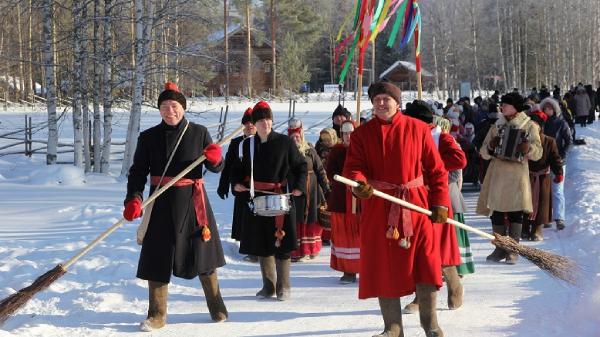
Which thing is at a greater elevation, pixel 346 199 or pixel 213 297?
pixel 346 199

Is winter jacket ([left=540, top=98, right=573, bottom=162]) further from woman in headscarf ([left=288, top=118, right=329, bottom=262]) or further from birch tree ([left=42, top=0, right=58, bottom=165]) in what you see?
birch tree ([left=42, top=0, right=58, bottom=165])

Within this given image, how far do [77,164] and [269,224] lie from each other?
481 inches

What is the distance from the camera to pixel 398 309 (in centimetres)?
514

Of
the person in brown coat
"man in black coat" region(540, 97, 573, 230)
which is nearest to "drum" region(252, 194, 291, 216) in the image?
the person in brown coat

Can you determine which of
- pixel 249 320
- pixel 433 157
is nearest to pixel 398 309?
pixel 433 157

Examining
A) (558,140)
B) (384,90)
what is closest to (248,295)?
(384,90)

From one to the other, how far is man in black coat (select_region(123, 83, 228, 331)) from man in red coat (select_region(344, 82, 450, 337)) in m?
1.20

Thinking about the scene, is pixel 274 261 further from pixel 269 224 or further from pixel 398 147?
pixel 398 147

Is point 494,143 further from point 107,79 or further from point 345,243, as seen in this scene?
point 107,79

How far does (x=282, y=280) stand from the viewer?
6832 millimetres

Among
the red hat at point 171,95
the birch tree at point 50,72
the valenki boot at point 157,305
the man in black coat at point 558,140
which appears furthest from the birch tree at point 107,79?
the valenki boot at point 157,305

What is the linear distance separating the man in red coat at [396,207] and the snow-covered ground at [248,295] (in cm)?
73

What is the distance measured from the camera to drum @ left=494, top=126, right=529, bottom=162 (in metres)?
8.33

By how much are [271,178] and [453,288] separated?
5.82 feet
